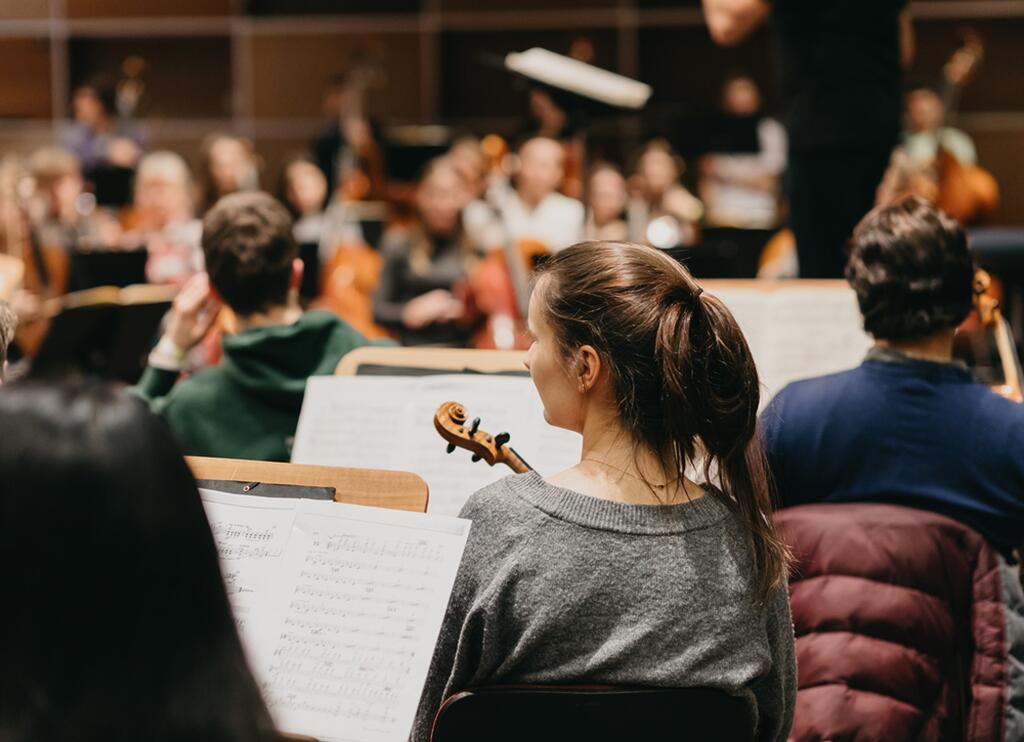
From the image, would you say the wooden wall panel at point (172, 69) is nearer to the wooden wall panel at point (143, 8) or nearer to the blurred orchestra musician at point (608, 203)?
the wooden wall panel at point (143, 8)

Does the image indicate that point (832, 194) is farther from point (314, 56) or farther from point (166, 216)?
point (314, 56)

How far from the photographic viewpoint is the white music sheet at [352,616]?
1.53 metres

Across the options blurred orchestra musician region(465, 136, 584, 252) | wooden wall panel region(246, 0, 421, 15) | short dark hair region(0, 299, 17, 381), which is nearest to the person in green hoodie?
short dark hair region(0, 299, 17, 381)

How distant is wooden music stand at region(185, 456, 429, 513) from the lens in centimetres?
178

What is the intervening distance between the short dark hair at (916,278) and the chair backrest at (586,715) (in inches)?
39.1

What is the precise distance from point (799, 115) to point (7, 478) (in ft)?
→ 8.74

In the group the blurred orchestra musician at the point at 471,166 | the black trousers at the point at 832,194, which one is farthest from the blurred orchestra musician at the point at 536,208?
the black trousers at the point at 832,194

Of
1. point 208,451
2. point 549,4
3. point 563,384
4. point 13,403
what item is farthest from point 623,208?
point 13,403

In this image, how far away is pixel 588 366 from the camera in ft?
5.37

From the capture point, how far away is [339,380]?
2.45m

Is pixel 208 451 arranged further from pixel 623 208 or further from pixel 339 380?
pixel 623 208

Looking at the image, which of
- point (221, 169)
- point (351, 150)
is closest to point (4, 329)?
point (221, 169)

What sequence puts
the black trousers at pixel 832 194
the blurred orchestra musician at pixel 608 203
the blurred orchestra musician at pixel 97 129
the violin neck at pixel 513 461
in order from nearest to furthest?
the violin neck at pixel 513 461 < the black trousers at pixel 832 194 < the blurred orchestra musician at pixel 608 203 < the blurred orchestra musician at pixel 97 129

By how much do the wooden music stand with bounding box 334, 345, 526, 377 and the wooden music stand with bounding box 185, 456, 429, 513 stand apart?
28.0 inches
